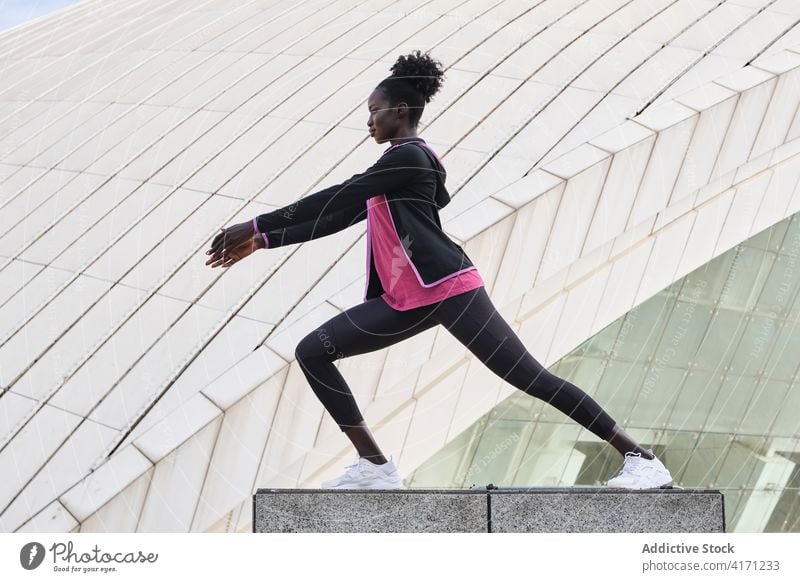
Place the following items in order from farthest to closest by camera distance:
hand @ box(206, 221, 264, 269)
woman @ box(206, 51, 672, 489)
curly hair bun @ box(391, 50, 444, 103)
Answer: curly hair bun @ box(391, 50, 444, 103), woman @ box(206, 51, 672, 489), hand @ box(206, 221, 264, 269)

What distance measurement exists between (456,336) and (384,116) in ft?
2.86

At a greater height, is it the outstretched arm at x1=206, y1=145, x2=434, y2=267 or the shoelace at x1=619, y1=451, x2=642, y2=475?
the outstretched arm at x1=206, y1=145, x2=434, y2=267

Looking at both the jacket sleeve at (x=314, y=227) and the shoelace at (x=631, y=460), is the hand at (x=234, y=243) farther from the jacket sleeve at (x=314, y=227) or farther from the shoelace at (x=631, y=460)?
the shoelace at (x=631, y=460)

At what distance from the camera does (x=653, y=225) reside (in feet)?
18.9

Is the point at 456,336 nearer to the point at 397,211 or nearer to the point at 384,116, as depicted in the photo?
the point at 397,211

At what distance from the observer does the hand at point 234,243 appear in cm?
303

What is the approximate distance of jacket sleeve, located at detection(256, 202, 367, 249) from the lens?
3113 millimetres

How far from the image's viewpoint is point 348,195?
315 centimetres

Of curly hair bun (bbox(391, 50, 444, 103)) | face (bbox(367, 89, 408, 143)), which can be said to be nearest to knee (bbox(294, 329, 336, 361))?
face (bbox(367, 89, 408, 143))

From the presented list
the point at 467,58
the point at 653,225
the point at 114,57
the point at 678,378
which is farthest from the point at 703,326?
the point at 114,57

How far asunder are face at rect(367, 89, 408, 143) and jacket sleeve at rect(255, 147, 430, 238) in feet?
0.33

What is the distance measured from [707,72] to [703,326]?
7.68 ft

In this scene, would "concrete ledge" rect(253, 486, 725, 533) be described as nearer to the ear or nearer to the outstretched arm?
the outstretched arm

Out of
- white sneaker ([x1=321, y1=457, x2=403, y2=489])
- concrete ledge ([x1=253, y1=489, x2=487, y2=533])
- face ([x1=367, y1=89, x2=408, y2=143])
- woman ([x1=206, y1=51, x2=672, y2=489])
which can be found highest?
face ([x1=367, y1=89, x2=408, y2=143])
